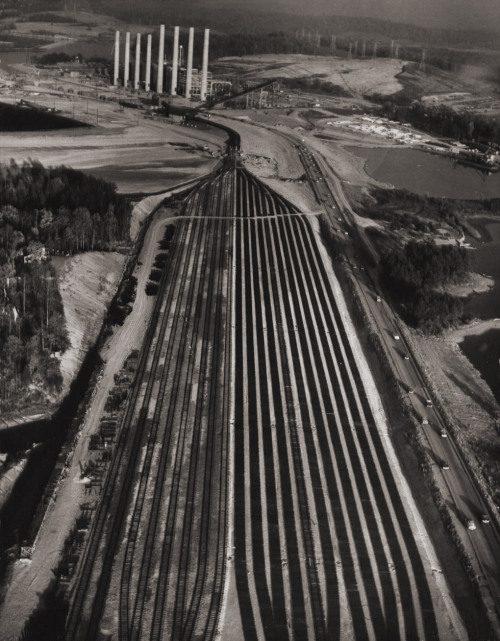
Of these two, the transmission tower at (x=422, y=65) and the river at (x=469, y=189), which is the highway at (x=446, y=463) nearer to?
the river at (x=469, y=189)

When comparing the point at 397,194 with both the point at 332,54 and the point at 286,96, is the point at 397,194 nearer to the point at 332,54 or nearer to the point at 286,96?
the point at 286,96

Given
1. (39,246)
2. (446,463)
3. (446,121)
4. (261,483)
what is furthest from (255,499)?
(446,121)

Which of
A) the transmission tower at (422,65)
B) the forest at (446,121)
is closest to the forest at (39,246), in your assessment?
the forest at (446,121)

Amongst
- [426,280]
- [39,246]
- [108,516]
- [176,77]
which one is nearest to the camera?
[108,516]

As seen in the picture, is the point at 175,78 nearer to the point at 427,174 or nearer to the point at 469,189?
the point at 427,174

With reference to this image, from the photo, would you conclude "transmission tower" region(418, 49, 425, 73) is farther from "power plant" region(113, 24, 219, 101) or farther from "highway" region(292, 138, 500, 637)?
"highway" region(292, 138, 500, 637)

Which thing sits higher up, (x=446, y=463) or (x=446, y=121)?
(x=446, y=121)
